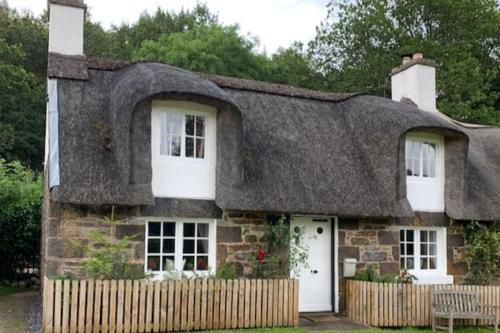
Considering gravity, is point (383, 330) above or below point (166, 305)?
below

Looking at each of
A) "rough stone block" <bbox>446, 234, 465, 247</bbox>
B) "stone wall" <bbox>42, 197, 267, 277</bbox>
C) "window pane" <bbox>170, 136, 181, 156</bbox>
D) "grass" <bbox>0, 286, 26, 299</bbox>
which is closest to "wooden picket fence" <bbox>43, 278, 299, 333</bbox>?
"stone wall" <bbox>42, 197, 267, 277</bbox>

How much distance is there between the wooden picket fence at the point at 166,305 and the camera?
8.12 metres

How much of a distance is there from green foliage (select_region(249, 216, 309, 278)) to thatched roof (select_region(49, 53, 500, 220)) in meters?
0.49

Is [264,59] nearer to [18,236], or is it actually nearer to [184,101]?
[18,236]

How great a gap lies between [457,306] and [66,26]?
1016 centimetres

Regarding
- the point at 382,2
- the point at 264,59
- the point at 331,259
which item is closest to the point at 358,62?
the point at 382,2

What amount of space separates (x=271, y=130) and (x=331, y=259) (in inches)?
124

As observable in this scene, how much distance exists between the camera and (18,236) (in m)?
15.5

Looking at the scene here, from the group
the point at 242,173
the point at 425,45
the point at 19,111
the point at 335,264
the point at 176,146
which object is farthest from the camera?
the point at 19,111

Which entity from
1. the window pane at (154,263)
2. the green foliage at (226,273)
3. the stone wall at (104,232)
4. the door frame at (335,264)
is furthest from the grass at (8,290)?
the door frame at (335,264)

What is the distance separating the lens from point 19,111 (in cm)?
2761

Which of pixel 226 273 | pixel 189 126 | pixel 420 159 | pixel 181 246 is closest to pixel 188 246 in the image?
pixel 181 246

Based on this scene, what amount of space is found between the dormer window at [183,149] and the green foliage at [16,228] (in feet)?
24.3

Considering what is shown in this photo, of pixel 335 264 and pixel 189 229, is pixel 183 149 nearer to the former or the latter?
pixel 189 229
